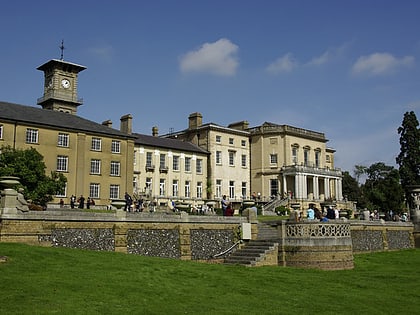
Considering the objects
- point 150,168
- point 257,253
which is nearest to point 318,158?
point 150,168

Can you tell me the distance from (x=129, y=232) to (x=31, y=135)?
27.4 m

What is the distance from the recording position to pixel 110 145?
2096 inches

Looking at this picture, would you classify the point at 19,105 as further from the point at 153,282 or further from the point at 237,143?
the point at 153,282

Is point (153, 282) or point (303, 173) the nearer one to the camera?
point (153, 282)

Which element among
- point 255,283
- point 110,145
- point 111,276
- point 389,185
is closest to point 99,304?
point 111,276

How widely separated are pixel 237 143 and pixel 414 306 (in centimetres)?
5437

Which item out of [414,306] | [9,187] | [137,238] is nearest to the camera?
[414,306]

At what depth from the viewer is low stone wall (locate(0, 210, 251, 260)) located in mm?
21219

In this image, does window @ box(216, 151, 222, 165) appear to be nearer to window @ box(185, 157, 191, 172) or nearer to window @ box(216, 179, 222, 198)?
window @ box(216, 179, 222, 198)

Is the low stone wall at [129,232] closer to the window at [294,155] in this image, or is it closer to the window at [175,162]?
the window at [175,162]

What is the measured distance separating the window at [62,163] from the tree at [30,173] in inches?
278

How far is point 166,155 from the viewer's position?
62.7m

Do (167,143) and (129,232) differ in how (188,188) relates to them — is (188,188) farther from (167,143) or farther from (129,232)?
(129,232)

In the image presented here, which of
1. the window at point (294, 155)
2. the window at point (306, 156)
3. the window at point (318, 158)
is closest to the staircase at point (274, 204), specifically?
the window at point (294, 155)
